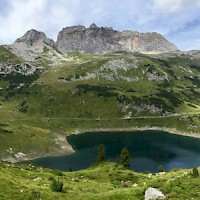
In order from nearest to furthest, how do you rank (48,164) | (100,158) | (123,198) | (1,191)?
(123,198)
(1,191)
(100,158)
(48,164)

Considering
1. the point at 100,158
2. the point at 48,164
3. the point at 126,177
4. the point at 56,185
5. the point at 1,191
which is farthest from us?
the point at 48,164

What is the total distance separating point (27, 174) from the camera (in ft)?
194

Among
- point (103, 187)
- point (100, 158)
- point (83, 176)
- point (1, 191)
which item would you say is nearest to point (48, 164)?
point (100, 158)

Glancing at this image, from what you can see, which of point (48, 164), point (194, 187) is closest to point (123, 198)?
point (194, 187)

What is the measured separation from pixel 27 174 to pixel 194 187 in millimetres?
32640

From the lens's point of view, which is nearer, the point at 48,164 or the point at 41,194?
the point at 41,194

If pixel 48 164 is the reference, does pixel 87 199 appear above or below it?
above

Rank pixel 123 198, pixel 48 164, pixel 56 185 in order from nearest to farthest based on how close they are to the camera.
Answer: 1. pixel 123 198
2. pixel 56 185
3. pixel 48 164

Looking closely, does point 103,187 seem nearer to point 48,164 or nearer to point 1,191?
point 1,191

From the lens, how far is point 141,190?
40250 millimetres

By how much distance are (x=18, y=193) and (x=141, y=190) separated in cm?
1587

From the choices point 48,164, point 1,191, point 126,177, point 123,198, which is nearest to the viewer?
point 123,198

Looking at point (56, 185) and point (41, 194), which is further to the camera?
point (56, 185)

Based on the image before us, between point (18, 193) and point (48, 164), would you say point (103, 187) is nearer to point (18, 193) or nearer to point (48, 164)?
point (18, 193)
